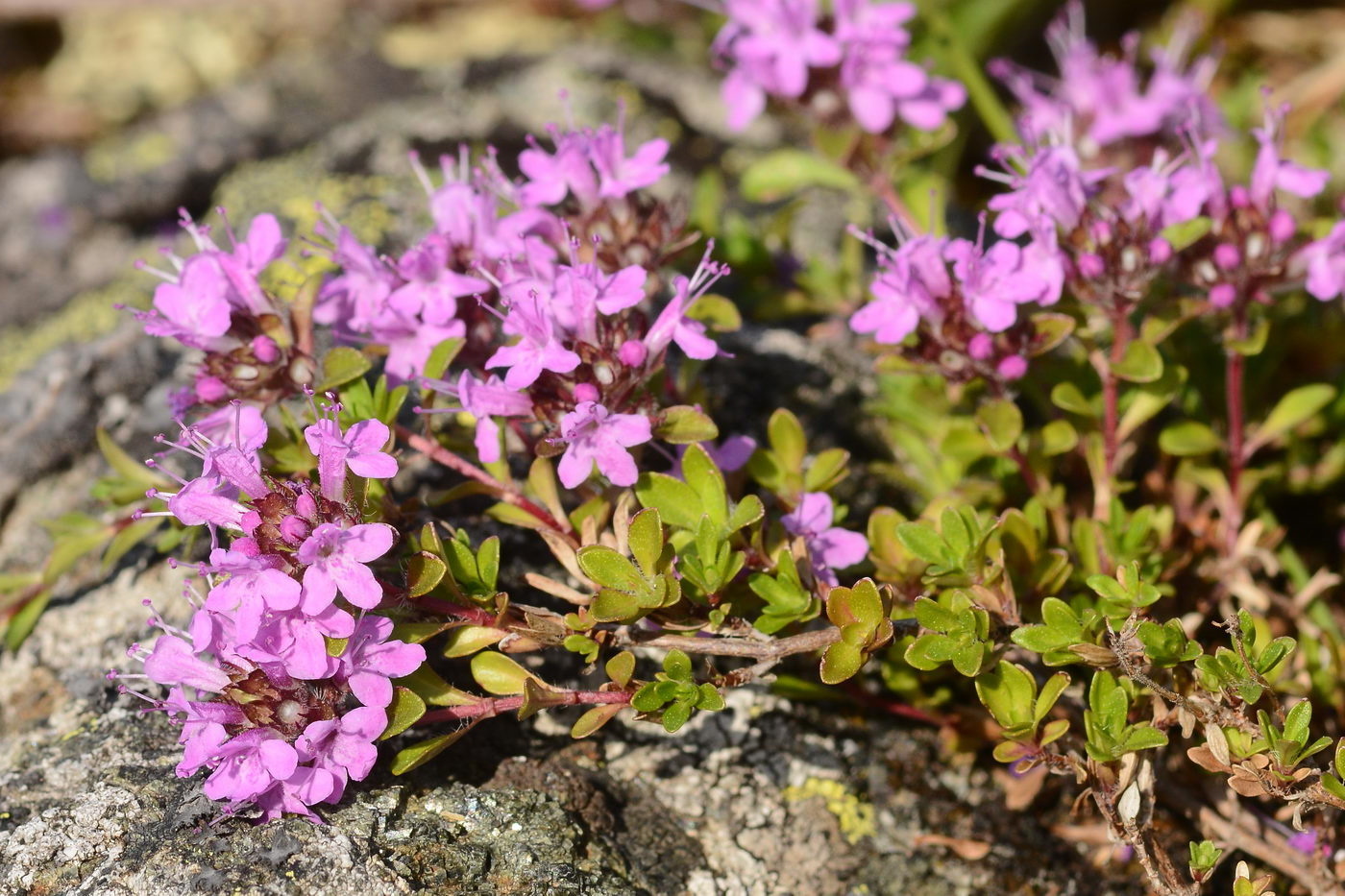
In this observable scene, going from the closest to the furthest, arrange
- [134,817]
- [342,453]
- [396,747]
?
[342,453] → [134,817] → [396,747]

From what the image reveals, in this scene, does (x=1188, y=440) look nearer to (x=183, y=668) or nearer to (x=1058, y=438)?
(x=1058, y=438)

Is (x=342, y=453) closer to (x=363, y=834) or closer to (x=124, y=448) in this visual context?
(x=363, y=834)

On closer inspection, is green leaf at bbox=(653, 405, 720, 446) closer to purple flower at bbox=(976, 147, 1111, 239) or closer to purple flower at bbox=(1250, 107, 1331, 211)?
Answer: purple flower at bbox=(976, 147, 1111, 239)

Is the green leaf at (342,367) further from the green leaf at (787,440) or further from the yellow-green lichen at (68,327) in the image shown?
the yellow-green lichen at (68,327)

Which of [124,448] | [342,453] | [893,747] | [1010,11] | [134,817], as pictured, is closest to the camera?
[342,453]

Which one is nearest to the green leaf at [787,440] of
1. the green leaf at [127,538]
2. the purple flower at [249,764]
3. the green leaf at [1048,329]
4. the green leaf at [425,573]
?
the green leaf at [1048,329]

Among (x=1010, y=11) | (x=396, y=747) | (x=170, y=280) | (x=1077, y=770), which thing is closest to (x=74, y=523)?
(x=170, y=280)
